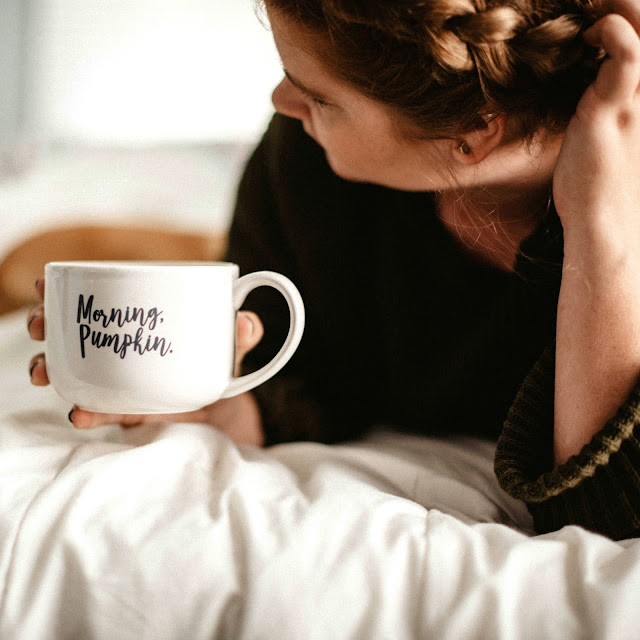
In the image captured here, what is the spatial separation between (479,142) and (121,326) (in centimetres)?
34

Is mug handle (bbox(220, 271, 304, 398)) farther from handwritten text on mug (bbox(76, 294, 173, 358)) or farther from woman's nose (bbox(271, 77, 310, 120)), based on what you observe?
woman's nose (bbox(271, 77, 310, 120))

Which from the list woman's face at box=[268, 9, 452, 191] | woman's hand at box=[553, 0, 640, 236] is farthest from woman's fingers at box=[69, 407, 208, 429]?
woman's hand at box=[553, 0, 640, 236]

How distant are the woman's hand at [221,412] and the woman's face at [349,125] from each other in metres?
0.19

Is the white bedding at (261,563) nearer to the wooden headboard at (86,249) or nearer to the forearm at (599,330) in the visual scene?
the forearm at (599,330)

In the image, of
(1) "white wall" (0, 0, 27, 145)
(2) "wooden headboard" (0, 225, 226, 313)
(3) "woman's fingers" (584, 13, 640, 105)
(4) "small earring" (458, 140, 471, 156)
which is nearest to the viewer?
(3) "woman's fingers" (584, 13, 640, 105)

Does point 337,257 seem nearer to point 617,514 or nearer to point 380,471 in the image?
point 380,471

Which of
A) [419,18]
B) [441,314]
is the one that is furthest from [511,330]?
[419,18]

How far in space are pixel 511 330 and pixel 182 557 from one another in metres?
0.43

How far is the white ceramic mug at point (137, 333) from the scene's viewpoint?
0.45 meters

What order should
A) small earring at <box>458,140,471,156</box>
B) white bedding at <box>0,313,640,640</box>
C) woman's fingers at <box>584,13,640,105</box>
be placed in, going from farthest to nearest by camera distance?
1. small earring at <box>458,140,471,156</box>
2. woman's fingers at <box>584,13,640,105</box>
3. white bedding at <box>0,313,640,640</box>

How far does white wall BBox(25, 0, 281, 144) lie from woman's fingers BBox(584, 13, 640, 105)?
1.24 metres

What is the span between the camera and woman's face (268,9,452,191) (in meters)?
0.55

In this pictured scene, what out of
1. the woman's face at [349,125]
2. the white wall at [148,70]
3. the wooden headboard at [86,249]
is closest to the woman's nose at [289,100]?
the woman's face at [349,125]

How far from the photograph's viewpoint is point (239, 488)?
1.47 feet
